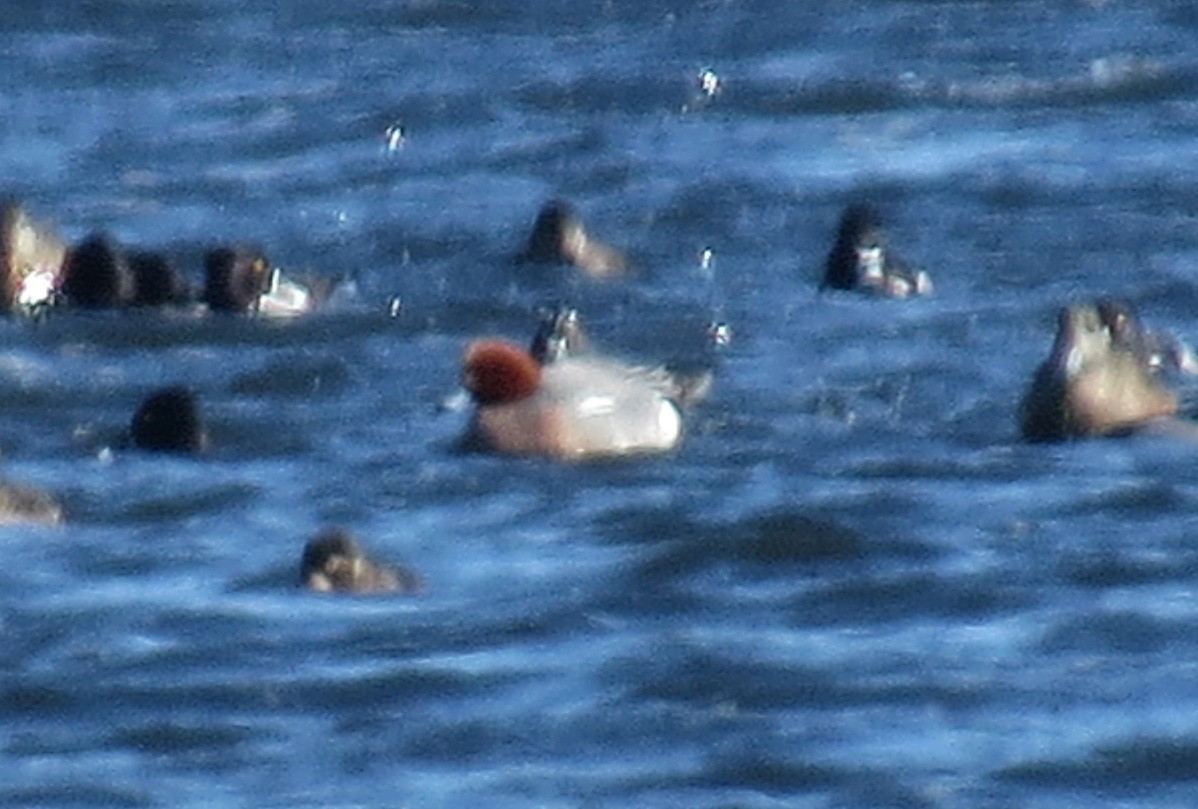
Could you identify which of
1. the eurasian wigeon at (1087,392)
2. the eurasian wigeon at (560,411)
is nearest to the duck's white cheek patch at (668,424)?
the eurasian wigeon at (560,411)

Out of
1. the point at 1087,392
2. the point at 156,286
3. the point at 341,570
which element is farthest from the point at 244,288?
the point at 341,570

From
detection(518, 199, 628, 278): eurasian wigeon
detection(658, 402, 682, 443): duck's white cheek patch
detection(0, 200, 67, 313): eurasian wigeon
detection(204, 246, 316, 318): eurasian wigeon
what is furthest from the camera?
detection(518, 199, 628, 278): eurasian wigeon

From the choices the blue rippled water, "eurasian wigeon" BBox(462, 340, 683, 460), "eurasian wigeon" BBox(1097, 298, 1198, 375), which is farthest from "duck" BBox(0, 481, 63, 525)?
"eurasian wigeon" BBox(1097, 298, 1198, 375)

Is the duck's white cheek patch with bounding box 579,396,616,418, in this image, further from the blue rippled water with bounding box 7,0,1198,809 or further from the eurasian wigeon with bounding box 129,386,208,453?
the eurasian wigeon with bounding box 129,386,208,453

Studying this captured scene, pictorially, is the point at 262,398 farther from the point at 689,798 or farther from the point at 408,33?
the point at 408,33

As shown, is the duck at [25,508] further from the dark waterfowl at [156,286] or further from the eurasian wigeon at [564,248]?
the eurasian wigeon at [564,248]
